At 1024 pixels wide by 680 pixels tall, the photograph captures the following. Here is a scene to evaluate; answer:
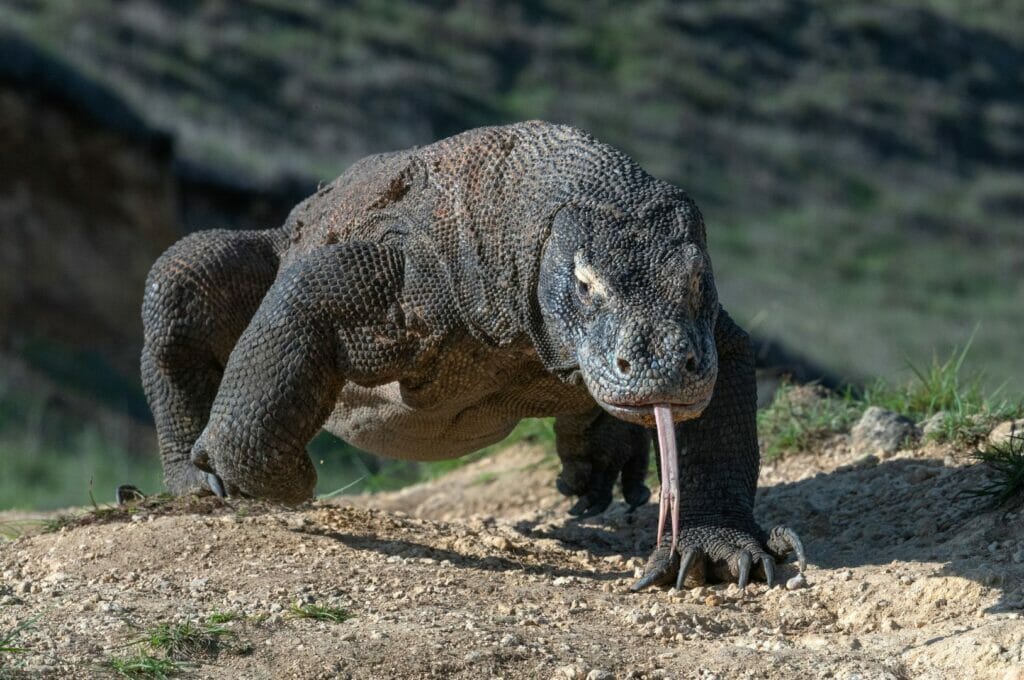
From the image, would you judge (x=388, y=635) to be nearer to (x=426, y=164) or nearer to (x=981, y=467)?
(x=426, y=164)

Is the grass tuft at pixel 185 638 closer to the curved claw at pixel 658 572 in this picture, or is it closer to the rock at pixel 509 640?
the rock at pixel 509 640

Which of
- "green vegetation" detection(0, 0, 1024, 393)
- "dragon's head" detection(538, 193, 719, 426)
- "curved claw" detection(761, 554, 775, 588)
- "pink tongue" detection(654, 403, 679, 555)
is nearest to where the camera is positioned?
"pink tongue" detection(654, 403, 679, 555)

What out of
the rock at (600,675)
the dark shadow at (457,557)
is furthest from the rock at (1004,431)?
the rock at (600,675)

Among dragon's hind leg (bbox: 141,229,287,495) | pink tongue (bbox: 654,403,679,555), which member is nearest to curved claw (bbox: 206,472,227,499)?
dragon's hind leg (bbox: 141,229,287,495)

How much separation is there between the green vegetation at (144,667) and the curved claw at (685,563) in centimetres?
176

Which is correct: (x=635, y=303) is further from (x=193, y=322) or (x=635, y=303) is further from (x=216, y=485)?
(x=193, y=322)

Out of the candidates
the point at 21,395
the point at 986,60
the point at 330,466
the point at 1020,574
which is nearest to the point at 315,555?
the point at 1020,574

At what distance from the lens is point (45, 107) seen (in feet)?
59.9

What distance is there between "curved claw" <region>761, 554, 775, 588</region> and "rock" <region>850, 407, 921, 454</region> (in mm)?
1637

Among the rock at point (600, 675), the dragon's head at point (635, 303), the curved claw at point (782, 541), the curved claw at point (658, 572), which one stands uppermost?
the dragon's head at point (635, 303)

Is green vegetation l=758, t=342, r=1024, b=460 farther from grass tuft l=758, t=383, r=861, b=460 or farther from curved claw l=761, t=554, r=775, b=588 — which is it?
curved claw l=761, t=554, r=775, b=588

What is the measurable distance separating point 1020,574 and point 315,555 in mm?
2205

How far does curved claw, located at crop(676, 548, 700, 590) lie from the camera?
4.95 meters

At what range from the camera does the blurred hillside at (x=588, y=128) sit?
18.3m
